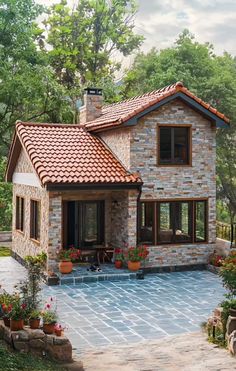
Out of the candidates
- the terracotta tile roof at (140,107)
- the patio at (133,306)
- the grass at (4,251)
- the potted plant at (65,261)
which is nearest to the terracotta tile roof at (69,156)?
the terracotta tile roof at (140,107)

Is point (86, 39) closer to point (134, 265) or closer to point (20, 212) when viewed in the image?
point (20, 212)

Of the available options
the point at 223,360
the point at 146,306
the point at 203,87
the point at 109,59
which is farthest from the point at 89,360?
the point at 109,59

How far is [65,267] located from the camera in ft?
55.9

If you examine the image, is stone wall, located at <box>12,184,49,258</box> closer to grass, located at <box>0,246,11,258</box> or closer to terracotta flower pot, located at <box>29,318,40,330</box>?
grass, located at <box>0,246,11,258</box>

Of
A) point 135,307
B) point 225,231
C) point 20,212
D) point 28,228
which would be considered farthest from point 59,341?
point 225,231

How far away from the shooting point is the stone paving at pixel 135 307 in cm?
1157

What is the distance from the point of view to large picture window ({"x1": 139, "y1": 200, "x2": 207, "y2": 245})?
18.8m

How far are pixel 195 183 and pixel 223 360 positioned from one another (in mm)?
10642

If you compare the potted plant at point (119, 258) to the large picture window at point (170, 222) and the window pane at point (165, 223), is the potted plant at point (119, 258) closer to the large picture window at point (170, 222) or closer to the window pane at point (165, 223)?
the large picture window at point (170, 222)

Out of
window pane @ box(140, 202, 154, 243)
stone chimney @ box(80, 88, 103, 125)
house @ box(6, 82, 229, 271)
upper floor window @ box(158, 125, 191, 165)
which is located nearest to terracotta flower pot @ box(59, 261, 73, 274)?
house @ box(6, 82, 229, 271)

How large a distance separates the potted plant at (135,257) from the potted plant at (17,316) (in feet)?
26.9

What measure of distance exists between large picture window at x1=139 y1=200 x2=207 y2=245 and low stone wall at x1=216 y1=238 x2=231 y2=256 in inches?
24.5

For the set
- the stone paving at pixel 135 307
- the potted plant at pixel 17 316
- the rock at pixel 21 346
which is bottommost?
the stone paving at pixel 135 307

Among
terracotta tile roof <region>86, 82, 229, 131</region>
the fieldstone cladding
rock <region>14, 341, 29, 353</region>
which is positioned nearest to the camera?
rock <region>14, 341, 29, 353</region>
